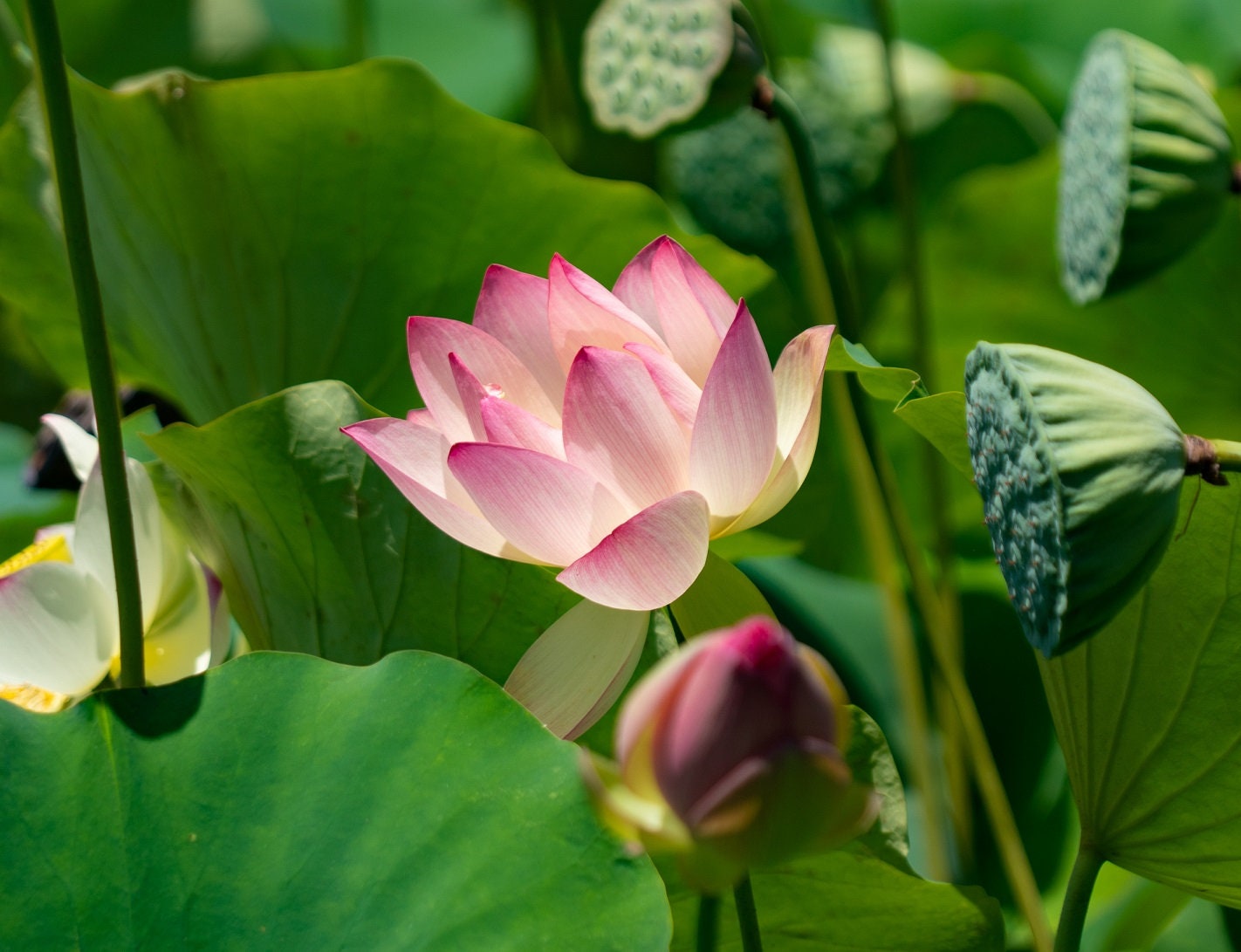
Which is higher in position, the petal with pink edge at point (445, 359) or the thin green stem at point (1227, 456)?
the thin green stem at point (1227, 456)

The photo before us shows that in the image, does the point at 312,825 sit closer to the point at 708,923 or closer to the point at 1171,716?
the point at 708,923

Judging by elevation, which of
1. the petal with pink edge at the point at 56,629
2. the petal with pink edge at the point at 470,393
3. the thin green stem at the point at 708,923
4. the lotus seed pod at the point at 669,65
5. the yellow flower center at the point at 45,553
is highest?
the lotus seed pod at the point at 669,65

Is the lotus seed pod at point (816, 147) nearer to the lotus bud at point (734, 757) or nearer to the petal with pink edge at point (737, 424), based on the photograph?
the petal with pink edge at point (737, 424)

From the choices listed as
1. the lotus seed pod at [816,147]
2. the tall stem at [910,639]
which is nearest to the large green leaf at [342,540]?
the tall stem at [910,639]

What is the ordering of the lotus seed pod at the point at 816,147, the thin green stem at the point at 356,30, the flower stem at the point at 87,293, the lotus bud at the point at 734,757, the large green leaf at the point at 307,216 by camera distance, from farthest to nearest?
the lotus seed pod at the point at 816,147 → the thin green stem at the point at 356,30 → the large green leaf at the point at 307,216 → the flower stem at the point at 87,293 → the lotus bud at the point at 734,757

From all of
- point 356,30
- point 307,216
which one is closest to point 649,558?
point 307,216

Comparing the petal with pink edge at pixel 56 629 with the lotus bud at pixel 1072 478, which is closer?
the lotus bud at pixel 1072 478

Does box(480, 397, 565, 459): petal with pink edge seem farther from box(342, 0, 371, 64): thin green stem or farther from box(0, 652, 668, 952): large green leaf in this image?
box(342, 0, 371, 64): thin green stem
